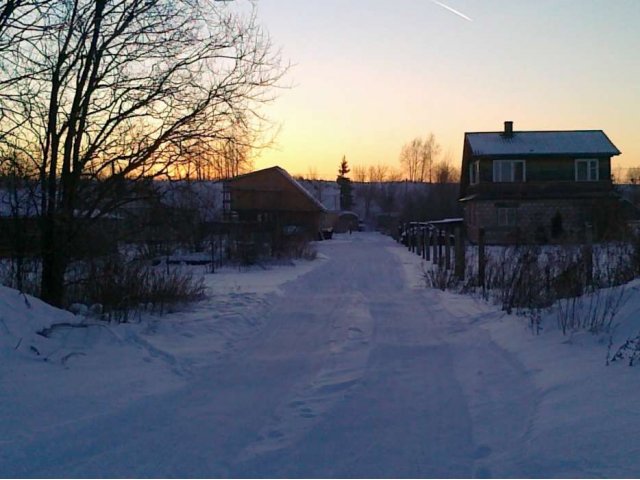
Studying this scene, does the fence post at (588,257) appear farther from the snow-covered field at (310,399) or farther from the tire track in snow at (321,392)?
the tire track in snow at (321,392)

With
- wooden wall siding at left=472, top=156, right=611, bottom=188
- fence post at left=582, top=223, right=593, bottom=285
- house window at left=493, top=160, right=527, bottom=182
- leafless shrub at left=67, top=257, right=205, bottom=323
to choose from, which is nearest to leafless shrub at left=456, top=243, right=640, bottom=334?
fence post at left=582, top=223, right=593, bottom=285

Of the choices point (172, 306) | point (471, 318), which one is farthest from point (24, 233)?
point (471, 318)

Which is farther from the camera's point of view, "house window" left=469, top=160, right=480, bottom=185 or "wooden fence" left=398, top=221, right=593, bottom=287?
"house window" left=469, top=160, right=480, bottom=185

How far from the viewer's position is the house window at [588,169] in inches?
1887

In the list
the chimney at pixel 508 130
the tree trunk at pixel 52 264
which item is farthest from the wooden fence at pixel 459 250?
the chimney at pixel 508 130

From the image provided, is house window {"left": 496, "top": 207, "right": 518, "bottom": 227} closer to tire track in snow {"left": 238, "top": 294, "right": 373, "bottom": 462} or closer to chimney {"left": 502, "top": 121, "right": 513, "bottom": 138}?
chimney {"left": 502, "top": 121, "right": 513, "bottom": 138}

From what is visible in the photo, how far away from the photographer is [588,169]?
4797 cm

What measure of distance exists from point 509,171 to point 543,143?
3.50 metres

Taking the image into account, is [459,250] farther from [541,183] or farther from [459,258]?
[541,183]

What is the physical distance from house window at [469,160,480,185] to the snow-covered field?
124 ft

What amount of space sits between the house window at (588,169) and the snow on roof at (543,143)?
58 cm

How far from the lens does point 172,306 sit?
45.2 ft

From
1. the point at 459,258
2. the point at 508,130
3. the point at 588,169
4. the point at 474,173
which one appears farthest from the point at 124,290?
the point at 508,130

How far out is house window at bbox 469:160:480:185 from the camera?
48781 mm
